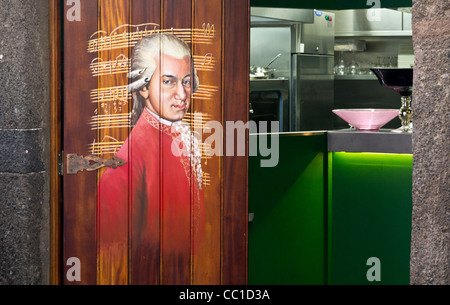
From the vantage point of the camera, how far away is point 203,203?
288 cm

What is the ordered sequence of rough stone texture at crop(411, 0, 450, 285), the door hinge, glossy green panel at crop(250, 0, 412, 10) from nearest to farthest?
rough stone texture at crop(411, 0, 450, 285) → the door hinge → glossy green panel at crop(250, 0, 412, 10)

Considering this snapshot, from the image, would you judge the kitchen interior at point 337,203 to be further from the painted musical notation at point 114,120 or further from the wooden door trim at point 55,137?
the wooden door trim at point 55,137

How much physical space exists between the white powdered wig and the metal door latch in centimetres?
19

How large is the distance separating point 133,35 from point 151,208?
752 mm

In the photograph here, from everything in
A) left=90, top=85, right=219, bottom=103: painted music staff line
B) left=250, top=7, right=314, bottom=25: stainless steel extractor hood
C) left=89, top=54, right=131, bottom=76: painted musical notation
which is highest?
left=250, top=7, right=314, bottom=25: stainless steel extractor hood

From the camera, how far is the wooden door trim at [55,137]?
9.46ft

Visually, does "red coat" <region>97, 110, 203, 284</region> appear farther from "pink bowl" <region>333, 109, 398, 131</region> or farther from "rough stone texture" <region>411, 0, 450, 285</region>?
"pink bowl" <region>333, 109, 398, 131</region>

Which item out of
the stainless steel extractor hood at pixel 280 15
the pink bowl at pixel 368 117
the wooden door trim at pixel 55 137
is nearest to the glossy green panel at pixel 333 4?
the stainless steel extractor hood at pixel 280 15

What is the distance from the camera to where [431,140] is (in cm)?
218

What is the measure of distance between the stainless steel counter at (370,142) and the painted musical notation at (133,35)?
1.36 meters

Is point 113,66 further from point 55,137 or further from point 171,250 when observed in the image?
point 171,250

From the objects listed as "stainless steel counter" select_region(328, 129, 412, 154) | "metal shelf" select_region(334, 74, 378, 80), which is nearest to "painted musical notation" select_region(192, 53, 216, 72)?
"stainless steel counter" select_region(328, 129, 412, 154)

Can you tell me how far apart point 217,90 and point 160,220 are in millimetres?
618

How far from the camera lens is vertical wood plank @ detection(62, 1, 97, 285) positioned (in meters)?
2.86
